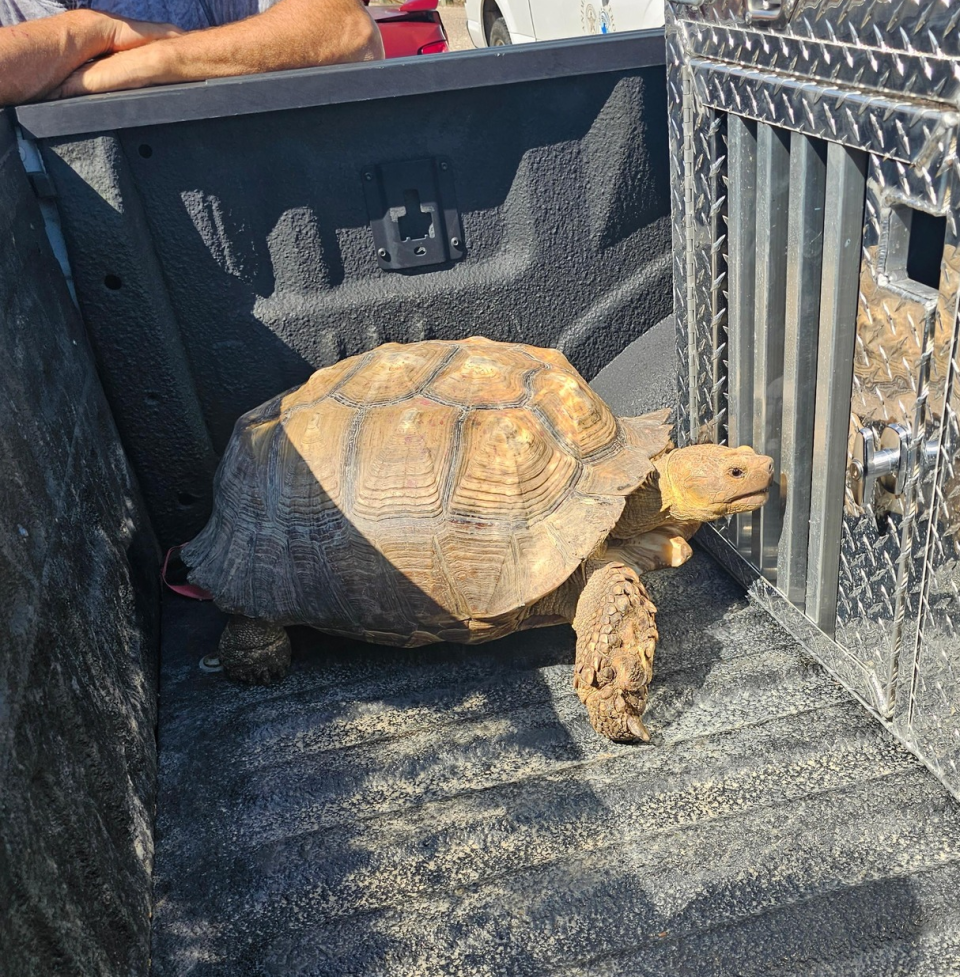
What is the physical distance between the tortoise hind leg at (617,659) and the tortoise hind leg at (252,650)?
788 mm

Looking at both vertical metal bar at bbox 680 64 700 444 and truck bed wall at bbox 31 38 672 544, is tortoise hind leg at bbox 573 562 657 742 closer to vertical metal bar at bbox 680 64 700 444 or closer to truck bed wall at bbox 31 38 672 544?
vertical metal bar at bbox 680 64 700 444

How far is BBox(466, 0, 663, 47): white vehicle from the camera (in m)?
4.90

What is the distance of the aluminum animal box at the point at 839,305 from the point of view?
4.80 ft

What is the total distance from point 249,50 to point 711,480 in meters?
1.83

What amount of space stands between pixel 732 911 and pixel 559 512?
935mm

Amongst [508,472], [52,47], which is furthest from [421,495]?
[52,47]

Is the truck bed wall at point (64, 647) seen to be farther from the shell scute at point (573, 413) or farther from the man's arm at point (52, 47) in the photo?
the shell scute at point (573, 413)

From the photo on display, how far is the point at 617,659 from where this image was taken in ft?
6.76

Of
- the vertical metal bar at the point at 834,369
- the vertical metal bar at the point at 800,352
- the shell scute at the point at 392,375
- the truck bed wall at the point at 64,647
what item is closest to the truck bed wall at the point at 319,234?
the truck bed wall at the point at 64,647

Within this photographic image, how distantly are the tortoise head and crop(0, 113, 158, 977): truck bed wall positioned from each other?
4.55 ft

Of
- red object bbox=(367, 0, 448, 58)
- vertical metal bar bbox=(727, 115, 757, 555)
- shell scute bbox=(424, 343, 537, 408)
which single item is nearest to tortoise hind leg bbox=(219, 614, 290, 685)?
shell scute bbox=(424, 343, 537, 408)

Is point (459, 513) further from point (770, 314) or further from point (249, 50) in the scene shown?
point (249, 50)

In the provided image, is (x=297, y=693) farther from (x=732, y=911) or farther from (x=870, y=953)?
(x=870, y=953)

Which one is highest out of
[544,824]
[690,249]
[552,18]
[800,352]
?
[552,18]
